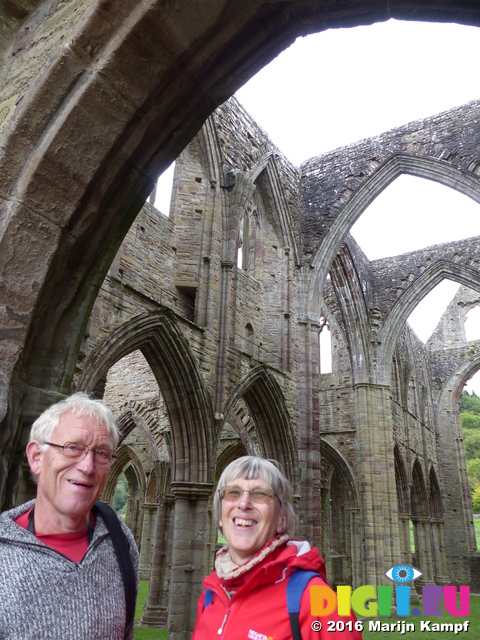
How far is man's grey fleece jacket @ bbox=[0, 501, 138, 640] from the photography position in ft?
4.20

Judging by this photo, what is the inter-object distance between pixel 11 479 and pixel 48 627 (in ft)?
2.93

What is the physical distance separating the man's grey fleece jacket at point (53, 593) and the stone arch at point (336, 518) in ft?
52.1

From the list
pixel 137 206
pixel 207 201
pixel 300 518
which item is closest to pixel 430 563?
pixel 300 518

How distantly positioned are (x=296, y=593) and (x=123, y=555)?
0.47 metres

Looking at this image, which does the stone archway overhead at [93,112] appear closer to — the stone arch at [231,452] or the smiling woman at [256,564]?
the smiling woman at [256,564]

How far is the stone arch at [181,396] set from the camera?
8352 millimetres

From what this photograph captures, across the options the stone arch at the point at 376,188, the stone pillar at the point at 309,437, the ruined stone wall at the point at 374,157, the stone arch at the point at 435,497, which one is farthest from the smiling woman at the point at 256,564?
the stone arch at the point at 435,497

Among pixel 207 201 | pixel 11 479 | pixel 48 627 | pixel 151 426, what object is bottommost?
pixel 48 627

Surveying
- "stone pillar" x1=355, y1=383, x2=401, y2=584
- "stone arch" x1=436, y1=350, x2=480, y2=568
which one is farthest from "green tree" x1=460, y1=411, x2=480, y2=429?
"stone pillar" x1=355, y1=383, x2=401, y2=584

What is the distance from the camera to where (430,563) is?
20953mm

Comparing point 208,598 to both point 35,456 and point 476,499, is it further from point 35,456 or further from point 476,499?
point 476,499

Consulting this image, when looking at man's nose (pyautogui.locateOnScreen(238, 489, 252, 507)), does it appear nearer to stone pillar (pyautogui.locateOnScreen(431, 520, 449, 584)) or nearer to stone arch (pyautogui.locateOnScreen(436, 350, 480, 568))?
stone pillar (pyautogui.locateOnScreen(431, 520, 449, 584))

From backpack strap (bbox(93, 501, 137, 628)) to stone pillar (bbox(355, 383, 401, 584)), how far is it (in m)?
14.1

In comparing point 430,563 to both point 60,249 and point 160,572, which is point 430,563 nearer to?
point 160,572
